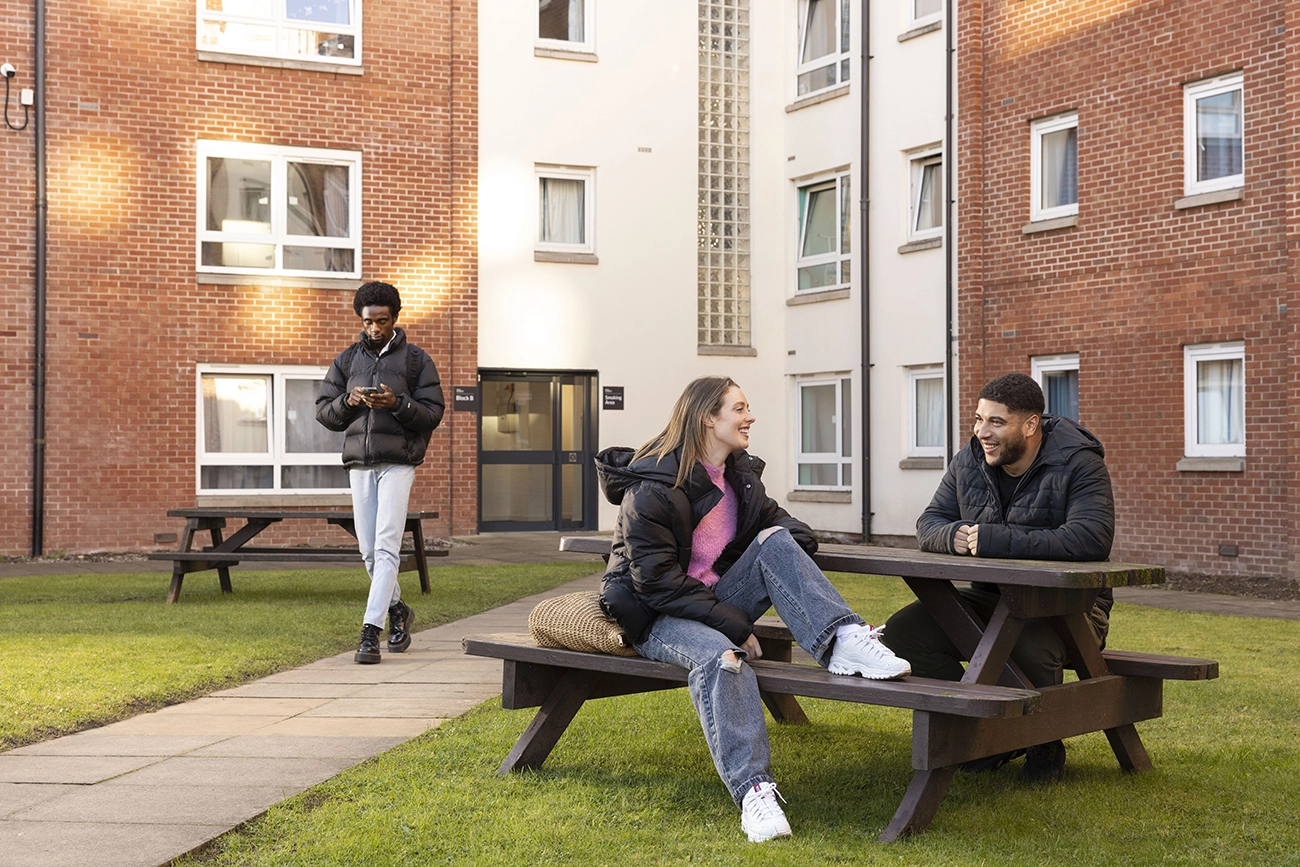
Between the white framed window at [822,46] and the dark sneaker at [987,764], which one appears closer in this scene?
the dark sneaker at [987,764]

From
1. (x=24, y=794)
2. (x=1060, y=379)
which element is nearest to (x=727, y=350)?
(x=1060, y=379)

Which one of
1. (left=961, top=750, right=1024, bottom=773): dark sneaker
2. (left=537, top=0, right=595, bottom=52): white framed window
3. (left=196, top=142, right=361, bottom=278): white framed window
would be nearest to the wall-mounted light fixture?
(left=196, top=142, right=361, bottom=278): white framed window

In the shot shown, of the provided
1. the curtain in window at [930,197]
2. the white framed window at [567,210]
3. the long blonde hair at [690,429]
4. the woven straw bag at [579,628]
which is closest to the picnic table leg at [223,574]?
the woven straw bag at [579,628]

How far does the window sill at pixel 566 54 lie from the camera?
Result: 64.6 feet

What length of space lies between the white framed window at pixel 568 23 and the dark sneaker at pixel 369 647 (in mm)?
13721

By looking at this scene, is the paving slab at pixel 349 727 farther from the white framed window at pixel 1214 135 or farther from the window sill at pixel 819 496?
the window sill at pixel 819 496

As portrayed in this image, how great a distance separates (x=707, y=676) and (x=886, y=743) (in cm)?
147

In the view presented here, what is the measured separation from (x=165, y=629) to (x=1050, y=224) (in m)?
11.4

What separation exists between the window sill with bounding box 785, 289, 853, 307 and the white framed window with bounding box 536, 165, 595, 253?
323 cm

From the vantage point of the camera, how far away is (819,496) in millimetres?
20766

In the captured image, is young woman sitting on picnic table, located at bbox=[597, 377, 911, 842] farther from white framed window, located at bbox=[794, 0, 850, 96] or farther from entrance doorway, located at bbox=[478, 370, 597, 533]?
white framed window, located at bbox=[794, 0, 850, 96]

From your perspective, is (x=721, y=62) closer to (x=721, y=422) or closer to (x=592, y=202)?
(x=592, y=202)

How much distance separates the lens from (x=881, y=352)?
19.6 metres

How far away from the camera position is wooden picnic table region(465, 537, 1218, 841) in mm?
4168
